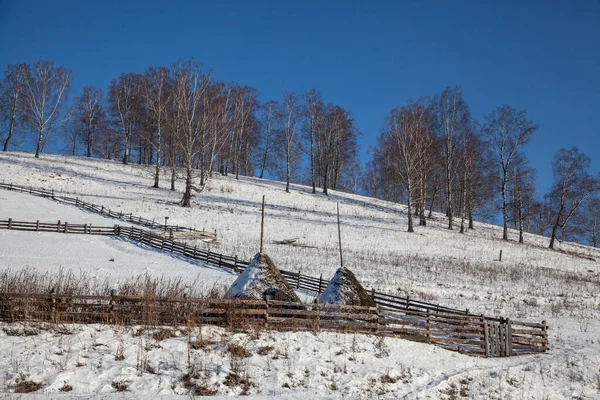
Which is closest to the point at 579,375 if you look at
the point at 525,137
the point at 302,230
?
the point at 302,230

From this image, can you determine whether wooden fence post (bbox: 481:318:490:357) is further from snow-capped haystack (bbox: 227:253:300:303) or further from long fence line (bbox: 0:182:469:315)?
snow-capped haystack (bbox: 227:253:300:303)

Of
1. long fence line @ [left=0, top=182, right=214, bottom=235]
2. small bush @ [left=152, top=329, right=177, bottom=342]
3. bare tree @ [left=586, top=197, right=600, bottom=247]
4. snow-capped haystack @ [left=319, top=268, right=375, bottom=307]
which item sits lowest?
small bush @ [left=152, top=329, right=177, bottom=342]

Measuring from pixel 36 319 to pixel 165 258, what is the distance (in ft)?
41.8

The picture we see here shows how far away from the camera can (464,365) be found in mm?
10039

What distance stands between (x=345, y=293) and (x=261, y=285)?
261 cm

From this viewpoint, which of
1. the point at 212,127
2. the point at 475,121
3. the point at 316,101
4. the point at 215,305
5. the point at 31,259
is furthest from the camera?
the point at 316,101

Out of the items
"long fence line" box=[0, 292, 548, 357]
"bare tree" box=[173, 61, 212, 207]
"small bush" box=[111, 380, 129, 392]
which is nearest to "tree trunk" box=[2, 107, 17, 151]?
"bare tree" box=[173, 61, 212, 207]

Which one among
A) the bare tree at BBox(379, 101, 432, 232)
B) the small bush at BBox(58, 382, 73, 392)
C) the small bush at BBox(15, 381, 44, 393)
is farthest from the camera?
the bare tree at BBox(379, 101, 432, 232)

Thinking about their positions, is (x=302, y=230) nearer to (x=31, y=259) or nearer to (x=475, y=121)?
(x=31, y=259)

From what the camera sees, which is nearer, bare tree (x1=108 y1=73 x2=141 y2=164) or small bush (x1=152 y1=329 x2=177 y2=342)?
small bush (x1=152 y1=329 x2=177 y2=342)

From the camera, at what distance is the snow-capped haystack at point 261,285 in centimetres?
1103

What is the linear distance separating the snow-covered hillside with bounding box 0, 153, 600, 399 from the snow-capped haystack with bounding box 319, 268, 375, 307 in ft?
4.95

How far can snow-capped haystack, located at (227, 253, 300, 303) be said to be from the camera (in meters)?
11.0

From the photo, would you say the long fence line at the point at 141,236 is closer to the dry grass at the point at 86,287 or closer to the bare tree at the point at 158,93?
the dry grass at the point at 86,287
